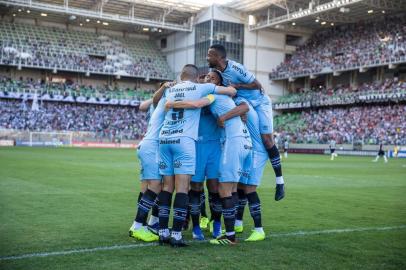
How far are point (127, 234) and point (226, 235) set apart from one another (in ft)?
5.21

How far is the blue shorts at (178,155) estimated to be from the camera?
701 centimetres

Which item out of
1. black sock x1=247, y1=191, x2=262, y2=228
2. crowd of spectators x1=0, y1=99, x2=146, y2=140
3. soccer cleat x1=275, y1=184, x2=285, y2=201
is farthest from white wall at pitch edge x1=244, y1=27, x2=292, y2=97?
black sock x1=247, y1=191, x2=262, y2=228

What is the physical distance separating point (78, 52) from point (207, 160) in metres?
64.7

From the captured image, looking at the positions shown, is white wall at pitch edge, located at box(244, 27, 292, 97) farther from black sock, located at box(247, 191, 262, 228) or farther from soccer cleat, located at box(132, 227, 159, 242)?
soccer cleat, located at box(132, 227, 159, 242)

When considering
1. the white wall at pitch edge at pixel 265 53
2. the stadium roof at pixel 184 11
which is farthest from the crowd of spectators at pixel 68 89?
the white wall at pitch edge at pixel 265 53

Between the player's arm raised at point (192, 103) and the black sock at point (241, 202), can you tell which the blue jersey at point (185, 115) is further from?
the black sock at point (241, 202)

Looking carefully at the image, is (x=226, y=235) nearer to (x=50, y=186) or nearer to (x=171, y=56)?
(x=50, y=186)

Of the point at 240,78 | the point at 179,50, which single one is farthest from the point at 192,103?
the point at 179,50

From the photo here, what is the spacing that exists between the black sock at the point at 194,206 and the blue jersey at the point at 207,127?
88 cm

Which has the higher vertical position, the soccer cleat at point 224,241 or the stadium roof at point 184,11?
the stadium roof at point 184,11

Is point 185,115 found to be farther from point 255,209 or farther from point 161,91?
point 255,209

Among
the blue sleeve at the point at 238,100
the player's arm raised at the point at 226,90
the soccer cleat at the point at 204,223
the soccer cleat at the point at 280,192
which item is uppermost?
the player's arm raised at the point at 226,90

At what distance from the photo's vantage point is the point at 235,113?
24.2 feet

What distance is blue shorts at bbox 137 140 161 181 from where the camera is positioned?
745 centimetres
